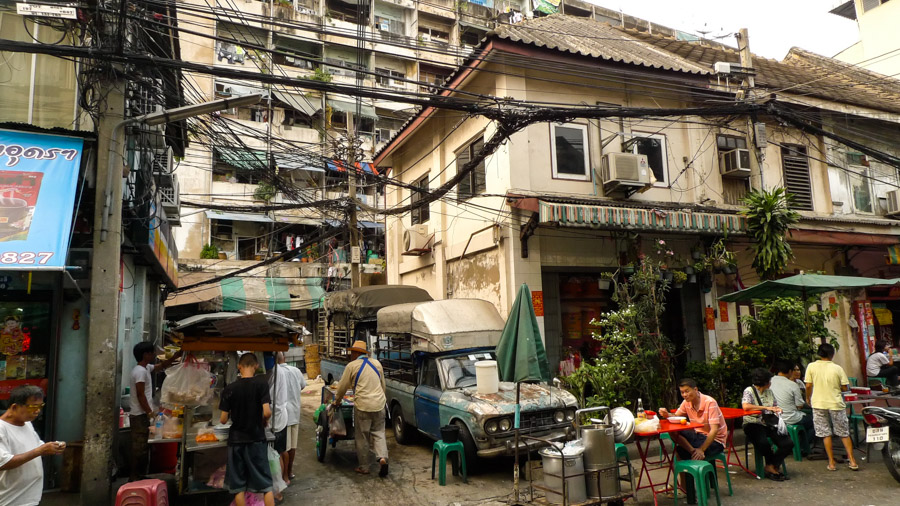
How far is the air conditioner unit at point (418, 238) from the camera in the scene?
1532 centimetres

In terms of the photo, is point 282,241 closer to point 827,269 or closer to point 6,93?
point 6,93

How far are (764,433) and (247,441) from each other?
6.45 metres

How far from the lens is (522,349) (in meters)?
6.32

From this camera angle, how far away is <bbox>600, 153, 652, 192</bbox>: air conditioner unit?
11.4 meters

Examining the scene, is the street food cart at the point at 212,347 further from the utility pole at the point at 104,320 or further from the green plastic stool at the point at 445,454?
the green plastic stool at the point at 445,454

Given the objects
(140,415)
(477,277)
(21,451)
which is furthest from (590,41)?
(21,451)

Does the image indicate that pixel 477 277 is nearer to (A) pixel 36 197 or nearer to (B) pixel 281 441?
(B) pixel 281 441

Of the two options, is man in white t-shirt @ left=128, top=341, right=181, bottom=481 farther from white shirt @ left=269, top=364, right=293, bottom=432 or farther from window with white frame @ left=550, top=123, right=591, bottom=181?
window with white frame @ left=550, top=123, right=591, bottom=181

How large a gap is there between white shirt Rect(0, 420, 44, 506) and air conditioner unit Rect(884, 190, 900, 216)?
19.0 meters

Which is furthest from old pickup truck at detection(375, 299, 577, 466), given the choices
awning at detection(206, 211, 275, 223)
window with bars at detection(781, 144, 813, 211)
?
awning at detection(206, 211, 275, 223)

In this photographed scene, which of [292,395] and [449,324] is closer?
[292,395]

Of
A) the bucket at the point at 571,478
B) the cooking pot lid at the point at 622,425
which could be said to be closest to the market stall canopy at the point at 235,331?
the bucket at the point at 571,478

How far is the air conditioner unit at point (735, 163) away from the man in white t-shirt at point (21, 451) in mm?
13567

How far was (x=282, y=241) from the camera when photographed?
27516mm
